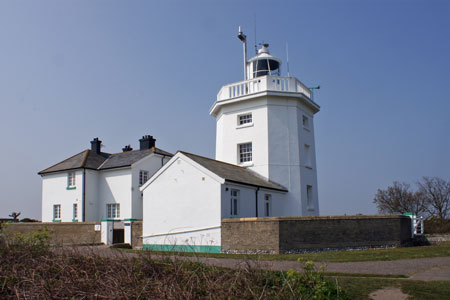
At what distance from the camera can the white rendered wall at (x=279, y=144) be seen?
2311 centimetres

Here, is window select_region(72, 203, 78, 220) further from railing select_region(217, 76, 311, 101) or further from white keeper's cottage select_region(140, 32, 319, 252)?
railing select_region(217, 76, 311, 101)

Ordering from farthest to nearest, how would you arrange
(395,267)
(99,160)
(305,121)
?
(99,160) < (305,121) < (395,267)

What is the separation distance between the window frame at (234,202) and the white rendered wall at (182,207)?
40.0 inches

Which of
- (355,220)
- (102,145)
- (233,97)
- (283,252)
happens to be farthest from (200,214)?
(102,145)

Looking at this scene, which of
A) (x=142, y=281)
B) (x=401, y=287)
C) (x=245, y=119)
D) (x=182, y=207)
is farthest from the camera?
(x=245, y=119)

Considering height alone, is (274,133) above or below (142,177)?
above

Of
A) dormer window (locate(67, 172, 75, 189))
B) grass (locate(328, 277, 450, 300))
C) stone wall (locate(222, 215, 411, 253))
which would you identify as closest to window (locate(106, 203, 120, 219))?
dormer window (locate(67, 172, 75, 189))

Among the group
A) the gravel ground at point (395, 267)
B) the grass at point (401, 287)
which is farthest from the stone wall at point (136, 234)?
the grass at point (401, 287)

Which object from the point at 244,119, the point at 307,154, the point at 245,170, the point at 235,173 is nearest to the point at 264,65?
the point at 244,119

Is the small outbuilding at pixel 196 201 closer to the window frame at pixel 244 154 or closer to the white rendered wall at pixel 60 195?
→ the window frame at pixel 244 154

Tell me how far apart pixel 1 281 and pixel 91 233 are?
16425 mm

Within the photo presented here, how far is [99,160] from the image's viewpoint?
1291 inches

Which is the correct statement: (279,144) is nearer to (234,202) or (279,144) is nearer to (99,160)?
(234,202)

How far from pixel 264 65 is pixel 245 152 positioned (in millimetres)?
5799
